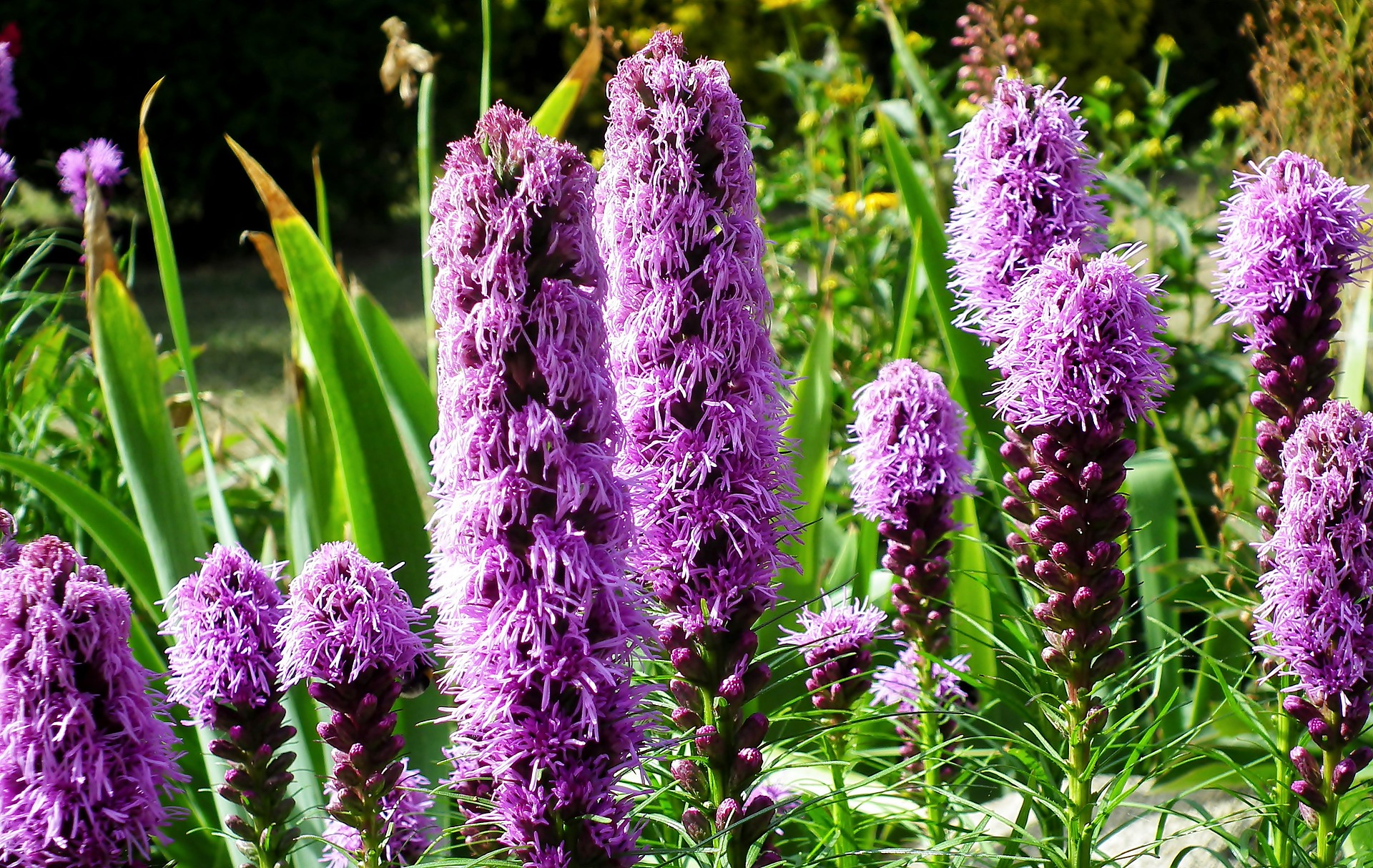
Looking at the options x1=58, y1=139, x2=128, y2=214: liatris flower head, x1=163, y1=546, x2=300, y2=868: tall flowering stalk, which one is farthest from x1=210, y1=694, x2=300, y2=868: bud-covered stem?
x1=58, y1=139, x2=128, y2=214: liatris flower head

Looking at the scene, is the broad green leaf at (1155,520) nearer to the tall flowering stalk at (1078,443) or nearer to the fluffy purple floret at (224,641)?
the tall flowering stalk at (1078,443)

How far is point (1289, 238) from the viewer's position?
1695mm

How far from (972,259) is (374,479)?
131cm

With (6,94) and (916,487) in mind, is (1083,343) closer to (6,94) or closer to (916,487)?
(916,487)

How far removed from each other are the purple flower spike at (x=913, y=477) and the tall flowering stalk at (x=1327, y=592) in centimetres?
58

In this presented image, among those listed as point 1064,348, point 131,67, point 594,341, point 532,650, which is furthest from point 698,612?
point 131,67

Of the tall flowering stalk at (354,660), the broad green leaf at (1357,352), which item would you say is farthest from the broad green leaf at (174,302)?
the broad green leaf at (1357,352)

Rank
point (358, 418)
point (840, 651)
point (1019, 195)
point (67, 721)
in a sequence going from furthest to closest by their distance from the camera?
point (358, 418), point (840, 651), point (1019, 195), point (67, 721)

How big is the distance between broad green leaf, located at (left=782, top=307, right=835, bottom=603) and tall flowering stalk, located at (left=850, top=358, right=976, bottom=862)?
0.79m

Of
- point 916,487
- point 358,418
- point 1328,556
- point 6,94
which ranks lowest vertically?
point 1328,556

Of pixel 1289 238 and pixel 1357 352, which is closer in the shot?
pixel 1289 238

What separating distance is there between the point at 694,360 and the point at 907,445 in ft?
2.43

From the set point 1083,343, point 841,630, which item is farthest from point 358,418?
point 1083,343

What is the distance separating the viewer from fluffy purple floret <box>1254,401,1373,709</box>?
57.9 inches
